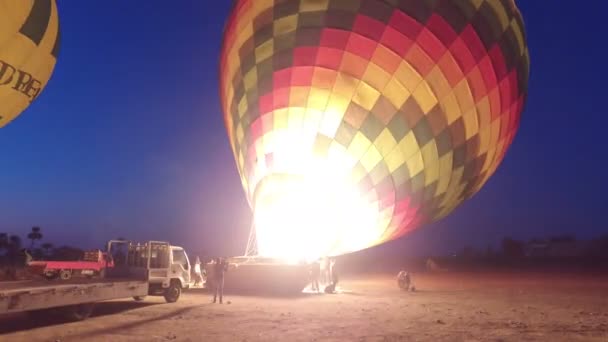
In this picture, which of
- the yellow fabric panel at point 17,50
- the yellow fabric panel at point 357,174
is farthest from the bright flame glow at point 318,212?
the yellow fabric panel at point 17,50

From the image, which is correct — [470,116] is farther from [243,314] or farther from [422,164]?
[243,314]

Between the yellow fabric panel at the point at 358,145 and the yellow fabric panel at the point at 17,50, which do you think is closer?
the yellow fabric panel at the point at 17,50

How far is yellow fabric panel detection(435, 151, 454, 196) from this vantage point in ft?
45.0

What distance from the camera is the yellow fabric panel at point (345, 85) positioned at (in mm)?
13062

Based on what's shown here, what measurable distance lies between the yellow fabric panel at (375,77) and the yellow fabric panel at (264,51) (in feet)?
8.76

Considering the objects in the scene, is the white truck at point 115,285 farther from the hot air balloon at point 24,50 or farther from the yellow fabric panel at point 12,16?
the yellow fabric panel at point 12,16

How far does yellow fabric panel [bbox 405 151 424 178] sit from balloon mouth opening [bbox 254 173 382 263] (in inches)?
51.7

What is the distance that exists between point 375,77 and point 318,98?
1535mm

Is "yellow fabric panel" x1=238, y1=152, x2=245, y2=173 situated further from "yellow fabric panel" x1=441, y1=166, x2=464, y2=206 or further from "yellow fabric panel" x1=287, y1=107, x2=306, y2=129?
"yellow fabric panel" x1=441, y1=166, x2=464, y2=206

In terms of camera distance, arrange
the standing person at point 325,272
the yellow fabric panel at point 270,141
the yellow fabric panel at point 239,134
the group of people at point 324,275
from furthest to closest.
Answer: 1. the standing person at point 325,272
2. the group of people at point 324,275
3. the yellow fabric panel at point 239,134
4. the yellow fabric panel at point 270,141

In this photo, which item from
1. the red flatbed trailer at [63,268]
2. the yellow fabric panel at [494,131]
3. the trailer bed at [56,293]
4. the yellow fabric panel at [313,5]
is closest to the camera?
the trailer bed at [56,293]

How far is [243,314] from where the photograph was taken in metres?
11.4

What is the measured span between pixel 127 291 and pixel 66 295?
7.53 ft

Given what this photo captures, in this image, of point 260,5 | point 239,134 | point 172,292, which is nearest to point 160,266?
point 172,292
